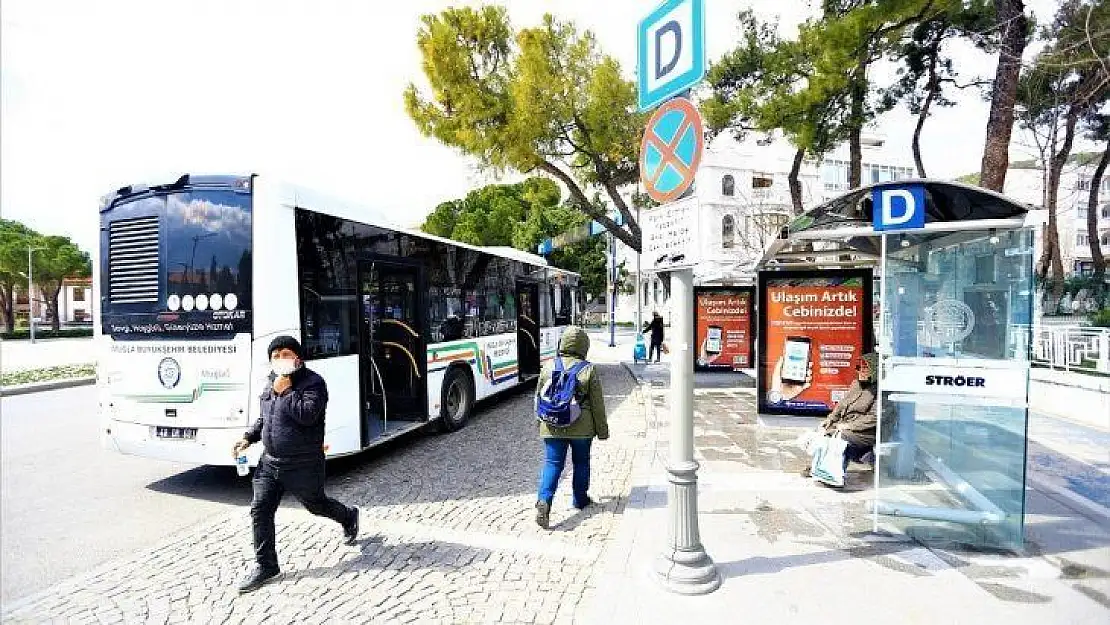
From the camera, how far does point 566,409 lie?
4.70 m

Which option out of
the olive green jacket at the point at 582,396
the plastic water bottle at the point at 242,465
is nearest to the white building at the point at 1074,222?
the olive green jacket at the point at 582,396

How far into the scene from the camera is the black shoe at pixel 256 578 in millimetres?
3801

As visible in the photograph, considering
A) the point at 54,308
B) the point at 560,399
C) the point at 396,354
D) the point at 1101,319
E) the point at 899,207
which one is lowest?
the point at 560,399

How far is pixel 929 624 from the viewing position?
3.20m

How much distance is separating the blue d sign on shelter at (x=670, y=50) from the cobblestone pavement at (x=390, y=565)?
328cm

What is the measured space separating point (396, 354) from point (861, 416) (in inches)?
218

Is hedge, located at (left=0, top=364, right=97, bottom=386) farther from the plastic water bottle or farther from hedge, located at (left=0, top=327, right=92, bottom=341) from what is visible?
hedge, located at (left=0, top=327, right=92, bottom=341)

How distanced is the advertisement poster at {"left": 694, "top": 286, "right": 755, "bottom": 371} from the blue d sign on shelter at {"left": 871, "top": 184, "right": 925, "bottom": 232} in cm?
935

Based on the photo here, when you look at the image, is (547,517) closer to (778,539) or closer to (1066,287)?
(778,539)

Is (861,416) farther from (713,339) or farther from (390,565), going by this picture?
(713,339)

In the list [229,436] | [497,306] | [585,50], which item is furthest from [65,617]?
[585,50]

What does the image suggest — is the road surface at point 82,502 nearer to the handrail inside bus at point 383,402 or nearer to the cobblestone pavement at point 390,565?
the cobblestone pavement at point 390,565

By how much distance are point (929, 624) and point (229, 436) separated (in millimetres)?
5423

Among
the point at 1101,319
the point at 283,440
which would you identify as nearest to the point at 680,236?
the point at 283,440
